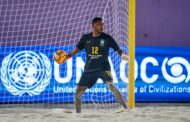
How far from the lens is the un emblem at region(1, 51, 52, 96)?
9.70m

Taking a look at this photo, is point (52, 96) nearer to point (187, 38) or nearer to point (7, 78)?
point (7, 78)

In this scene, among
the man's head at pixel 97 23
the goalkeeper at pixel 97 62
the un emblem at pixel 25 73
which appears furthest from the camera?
the un emblem at pixel 25 73

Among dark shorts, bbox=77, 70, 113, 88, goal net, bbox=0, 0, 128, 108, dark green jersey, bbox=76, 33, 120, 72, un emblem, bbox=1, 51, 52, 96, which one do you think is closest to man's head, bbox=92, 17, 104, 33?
dark green jersey, bbox=76, 33, 120, 72

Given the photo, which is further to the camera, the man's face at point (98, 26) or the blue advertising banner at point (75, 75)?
the blue advertising banner at point (75, 75)

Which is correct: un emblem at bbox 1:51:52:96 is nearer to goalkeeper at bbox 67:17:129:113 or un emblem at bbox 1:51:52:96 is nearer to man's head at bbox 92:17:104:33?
goalkeeper at bbox 67:17:129:113

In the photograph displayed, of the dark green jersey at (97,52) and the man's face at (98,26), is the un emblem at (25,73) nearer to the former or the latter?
the dark green jersey at (97,52)

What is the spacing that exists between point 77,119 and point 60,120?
230 millimetres

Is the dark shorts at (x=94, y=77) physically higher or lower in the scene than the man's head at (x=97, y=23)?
lower

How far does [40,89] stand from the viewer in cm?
978

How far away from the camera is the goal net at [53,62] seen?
382 inches

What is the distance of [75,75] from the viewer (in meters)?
9.88

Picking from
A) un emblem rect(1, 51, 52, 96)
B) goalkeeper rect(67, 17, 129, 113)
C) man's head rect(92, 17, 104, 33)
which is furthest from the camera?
un emblem rect(1, 51, 52, 96)

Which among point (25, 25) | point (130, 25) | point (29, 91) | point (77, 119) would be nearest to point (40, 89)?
point (29, 91)

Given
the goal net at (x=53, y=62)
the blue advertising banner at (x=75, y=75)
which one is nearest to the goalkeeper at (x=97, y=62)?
the goal net at (x=53, y=62)
